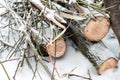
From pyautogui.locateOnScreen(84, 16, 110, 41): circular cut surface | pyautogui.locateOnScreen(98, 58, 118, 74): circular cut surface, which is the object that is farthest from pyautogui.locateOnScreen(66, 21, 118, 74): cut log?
pyautogui.locateOnScreen(84, 16, 110, 41): circular cut surface

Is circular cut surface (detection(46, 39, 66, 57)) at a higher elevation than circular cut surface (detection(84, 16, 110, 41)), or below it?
below

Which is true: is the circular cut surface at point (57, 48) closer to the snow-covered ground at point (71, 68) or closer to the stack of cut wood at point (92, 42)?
the stack of cut wood at point (92, 42)

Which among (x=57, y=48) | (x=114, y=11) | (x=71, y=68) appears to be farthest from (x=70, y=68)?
(x=114, y=11)

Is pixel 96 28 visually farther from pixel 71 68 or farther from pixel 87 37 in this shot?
pixel 71 68

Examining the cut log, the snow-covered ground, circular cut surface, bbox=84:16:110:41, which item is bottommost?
the snow-covered ground

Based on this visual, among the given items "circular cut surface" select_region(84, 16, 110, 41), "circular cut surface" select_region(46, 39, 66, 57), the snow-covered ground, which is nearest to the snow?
the snow-covered ground

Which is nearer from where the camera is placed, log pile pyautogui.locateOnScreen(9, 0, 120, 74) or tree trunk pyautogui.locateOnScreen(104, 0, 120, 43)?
tree trunk pyautogui.locateOnScreen(104, 0, 120, 43)

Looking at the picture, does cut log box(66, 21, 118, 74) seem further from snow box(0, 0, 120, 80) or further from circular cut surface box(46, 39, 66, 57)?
circular cut surface box(46, 39, 66, 57)

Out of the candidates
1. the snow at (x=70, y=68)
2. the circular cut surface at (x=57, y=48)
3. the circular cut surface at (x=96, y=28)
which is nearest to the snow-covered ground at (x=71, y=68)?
the snow at (x=70, y=68)
